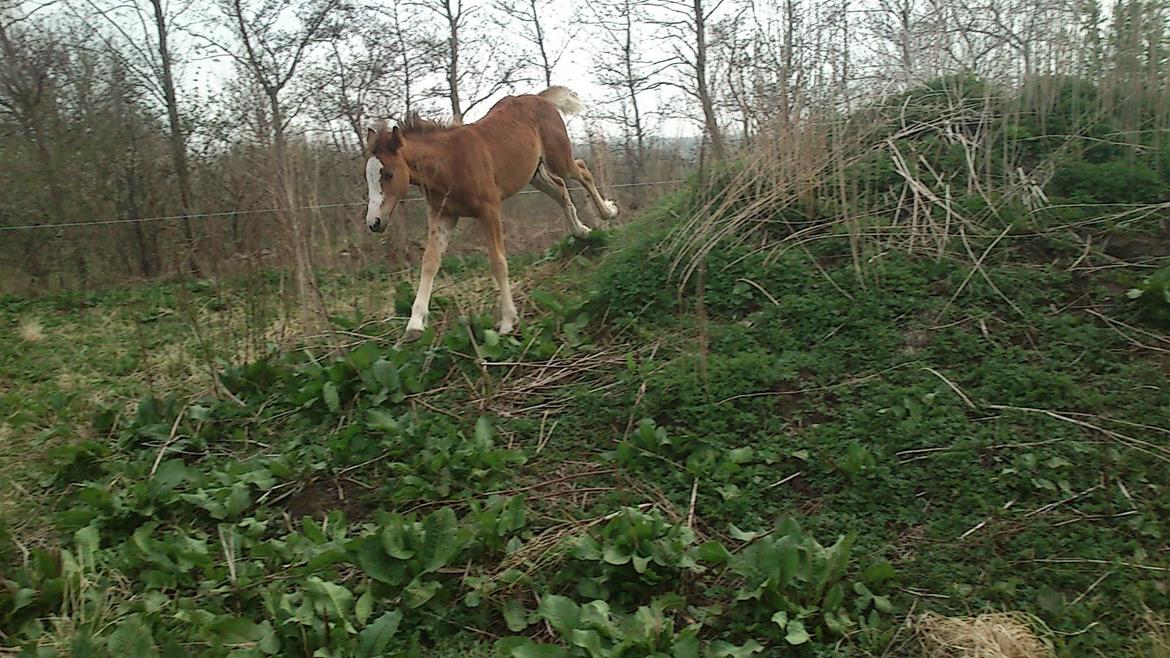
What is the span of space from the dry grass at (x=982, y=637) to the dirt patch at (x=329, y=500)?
290cm

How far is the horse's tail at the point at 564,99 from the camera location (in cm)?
862

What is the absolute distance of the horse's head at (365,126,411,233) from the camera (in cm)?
619

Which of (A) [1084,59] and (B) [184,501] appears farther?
(A) [1084,59]

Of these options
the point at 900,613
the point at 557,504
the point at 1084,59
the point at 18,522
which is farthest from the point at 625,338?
the point at 1084,59

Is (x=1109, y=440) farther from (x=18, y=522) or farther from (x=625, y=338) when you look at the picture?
(x=18, y=522)

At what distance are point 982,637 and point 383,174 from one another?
15.9ft

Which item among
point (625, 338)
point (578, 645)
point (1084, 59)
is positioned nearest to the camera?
point (578, 645)

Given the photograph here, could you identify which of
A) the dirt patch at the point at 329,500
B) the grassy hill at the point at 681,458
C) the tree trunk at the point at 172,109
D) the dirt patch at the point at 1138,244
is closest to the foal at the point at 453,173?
the grassy hill at the point at 681,458

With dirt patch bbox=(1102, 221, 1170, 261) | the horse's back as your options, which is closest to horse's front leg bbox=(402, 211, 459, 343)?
the horse's back

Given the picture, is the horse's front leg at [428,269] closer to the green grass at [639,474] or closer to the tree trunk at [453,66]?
the green grass at [639,474]

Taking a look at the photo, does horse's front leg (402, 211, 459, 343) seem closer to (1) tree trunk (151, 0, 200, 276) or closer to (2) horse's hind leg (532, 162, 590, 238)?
(2) horse's hind leg (532, 162, 590, 238)

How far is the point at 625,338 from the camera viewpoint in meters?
6.07

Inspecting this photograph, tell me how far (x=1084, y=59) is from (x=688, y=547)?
5656 mm

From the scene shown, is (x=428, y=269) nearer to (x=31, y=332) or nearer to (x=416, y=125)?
(x=416, y=125)
